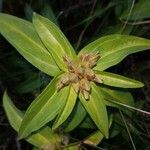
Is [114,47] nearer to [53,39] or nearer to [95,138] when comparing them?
[53,39]

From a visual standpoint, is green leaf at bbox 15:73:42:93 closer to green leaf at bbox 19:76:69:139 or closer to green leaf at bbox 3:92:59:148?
Result: green leaf at bbox 3:92:59:148

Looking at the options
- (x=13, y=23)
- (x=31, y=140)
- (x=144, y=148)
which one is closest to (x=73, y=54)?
(x=13, y=23)

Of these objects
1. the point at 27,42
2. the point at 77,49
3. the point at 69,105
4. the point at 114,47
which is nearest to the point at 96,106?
the point at 69,105

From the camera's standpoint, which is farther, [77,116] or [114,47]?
[77,116]

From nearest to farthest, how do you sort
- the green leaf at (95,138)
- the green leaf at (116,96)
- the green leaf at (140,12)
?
the green leaf at (116,96)
the green leaf at (95,138)
the green leaf at (140,12)

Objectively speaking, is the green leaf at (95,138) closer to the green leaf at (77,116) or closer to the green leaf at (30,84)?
the green leaf at (77,116)

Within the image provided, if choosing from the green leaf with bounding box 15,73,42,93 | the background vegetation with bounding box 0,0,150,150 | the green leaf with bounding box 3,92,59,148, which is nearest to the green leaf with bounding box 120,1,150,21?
the background vegetation with bounding box 0,0,150,150

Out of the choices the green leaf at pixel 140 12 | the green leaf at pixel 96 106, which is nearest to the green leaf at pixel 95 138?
the green leaf at pixel 96 106

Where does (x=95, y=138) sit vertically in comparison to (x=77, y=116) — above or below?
below
